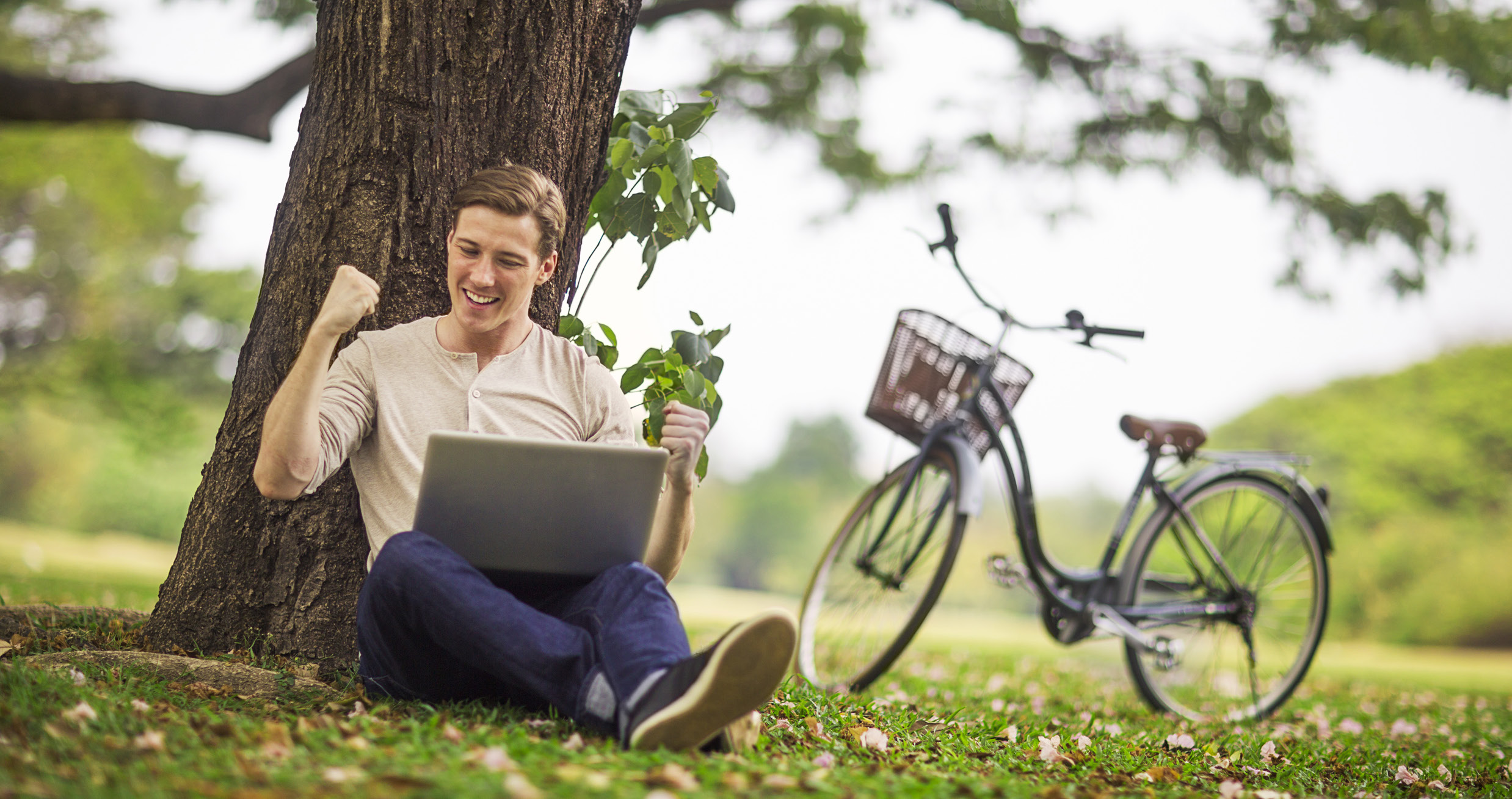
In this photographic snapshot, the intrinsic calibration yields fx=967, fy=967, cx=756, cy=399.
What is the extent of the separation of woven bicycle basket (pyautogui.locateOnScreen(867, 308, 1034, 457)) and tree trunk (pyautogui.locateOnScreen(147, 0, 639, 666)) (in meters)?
1.21

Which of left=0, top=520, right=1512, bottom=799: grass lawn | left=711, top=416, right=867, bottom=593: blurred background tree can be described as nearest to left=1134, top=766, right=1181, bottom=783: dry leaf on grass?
left=0, top=520, right=1512, bottom=799: grass lawn

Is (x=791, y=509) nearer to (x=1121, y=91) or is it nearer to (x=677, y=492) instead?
(x=1121, y=91)

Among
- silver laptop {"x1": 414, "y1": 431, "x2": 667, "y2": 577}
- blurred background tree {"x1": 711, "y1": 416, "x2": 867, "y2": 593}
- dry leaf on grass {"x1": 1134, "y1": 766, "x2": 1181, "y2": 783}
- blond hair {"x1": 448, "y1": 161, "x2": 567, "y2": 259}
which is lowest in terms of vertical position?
blurred background tree {"x1": 711, "y1": 416, "x2": 867, "y2": 593}

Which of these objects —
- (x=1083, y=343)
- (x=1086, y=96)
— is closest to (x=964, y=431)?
(x=1083, y=343)

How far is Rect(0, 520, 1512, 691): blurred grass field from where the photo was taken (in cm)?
567

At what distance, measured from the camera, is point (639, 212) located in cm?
251

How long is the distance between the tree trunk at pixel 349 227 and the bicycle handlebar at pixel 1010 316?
1.25 m

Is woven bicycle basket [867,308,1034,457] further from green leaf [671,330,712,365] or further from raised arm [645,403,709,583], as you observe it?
raised arm [645,403,709,583]

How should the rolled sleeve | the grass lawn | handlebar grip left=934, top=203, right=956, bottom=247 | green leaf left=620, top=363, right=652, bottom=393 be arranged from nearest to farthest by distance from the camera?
the grass lawn → the rolled sleeve → green leaf left=620, top=363, right=652, bottom=393 → handlebar grip left=934, top=203, right=956, bottom=247

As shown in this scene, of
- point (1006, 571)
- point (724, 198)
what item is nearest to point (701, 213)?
point (724, 198)

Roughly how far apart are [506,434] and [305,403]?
39cm

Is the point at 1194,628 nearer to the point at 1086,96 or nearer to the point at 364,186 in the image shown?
the point at 364,186

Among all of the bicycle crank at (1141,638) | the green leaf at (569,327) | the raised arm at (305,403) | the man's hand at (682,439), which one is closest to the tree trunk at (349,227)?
the green leaf at (569,327)

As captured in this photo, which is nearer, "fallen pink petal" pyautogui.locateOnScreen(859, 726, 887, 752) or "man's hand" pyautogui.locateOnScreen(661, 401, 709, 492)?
"man's hand" pyautogui.locateOnScreen(661, 401, 709, 492)
